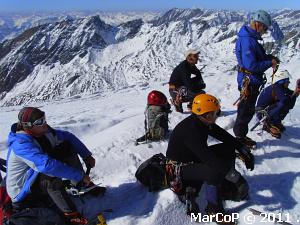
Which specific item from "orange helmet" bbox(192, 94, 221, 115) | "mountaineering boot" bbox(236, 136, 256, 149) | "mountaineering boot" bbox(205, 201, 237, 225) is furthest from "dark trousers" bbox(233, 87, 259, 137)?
"mountaineering boot" bbox(205, 201, 237, 225)

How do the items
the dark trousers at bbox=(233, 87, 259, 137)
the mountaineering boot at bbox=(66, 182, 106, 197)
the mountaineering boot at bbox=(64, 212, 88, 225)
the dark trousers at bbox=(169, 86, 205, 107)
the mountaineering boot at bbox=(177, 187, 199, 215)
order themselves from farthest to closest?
1. the dark trousers at bbox=(169, 86, 205, 107)
2. the dark trousers at bbox=(233, 87, 259, 137)
3. the mountaineering boot at bbox=(66, 182, 106, 197)
4. the mountaineering boot at bbox=(177, 187, 199, 215)
5. the mountaineering boot at bbox=(64, 212, 88, 225)

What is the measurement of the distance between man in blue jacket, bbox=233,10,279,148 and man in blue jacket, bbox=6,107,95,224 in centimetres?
460

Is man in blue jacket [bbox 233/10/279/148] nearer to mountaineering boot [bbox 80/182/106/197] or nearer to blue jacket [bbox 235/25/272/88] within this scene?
blue jacket [bbox 235/25/272/88]

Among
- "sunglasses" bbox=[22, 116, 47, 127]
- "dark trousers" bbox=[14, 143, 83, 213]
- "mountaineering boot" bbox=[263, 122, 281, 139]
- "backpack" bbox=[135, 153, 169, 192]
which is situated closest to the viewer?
"sunglasses" bbox=[22, 116, 47, 127]

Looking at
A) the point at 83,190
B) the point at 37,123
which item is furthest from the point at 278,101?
the point at 37,123

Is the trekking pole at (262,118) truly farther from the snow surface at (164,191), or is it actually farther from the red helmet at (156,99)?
the red helmet at (156,99)

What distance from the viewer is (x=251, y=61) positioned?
328 inches

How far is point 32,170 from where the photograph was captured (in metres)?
6.03

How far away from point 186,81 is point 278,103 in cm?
325

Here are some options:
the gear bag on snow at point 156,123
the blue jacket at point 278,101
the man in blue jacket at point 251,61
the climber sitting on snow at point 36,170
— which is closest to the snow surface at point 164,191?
the gear bag on snow at point 156,123

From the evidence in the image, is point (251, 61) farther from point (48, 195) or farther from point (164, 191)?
point (48, 195)

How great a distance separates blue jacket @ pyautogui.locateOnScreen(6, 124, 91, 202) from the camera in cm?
574

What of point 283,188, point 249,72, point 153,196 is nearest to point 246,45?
point 249,72

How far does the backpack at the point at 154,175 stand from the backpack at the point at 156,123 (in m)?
3.15
